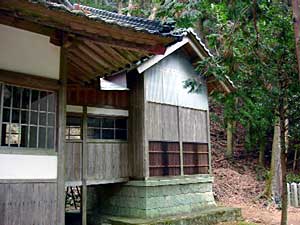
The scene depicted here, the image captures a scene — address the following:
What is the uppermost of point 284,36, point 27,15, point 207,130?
point 284,36

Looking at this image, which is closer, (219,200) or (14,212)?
(14,212)

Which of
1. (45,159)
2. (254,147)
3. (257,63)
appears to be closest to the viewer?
(45,159)

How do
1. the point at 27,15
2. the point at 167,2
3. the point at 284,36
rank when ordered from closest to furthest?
the point at 27,15, the point at 167,2, the point at 284,36

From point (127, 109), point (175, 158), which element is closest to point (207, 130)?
point (175, 158)

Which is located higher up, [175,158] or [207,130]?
[207,130]

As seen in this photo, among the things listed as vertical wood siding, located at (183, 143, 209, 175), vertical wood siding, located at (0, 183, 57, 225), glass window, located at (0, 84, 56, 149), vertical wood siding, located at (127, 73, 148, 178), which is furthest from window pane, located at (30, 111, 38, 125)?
vertical wood siding, located at (183, 143, 209, 175)

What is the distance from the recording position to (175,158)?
33.1ft

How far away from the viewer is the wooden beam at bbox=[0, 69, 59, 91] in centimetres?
452

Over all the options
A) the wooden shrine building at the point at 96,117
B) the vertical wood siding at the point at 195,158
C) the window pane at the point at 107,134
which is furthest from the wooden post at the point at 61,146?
the vertical wood siding at the point at 195,158

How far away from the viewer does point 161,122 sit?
9.82 m

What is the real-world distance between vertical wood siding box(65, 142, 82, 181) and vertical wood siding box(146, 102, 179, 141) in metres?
1.97

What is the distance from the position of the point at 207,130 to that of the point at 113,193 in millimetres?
3809

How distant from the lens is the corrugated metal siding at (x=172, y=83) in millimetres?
9750

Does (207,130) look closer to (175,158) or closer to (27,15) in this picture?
(175,158)
